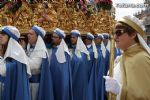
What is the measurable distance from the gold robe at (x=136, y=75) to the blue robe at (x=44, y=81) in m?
3.14

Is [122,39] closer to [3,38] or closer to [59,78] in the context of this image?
[3,38]

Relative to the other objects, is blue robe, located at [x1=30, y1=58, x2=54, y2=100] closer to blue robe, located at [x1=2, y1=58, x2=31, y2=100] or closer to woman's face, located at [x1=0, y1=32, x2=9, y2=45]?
blue robe, located at [x1=2, y1=58, x2=31, y2=100]

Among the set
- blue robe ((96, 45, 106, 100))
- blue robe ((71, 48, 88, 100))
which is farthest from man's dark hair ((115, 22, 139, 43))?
blue robe ((96, 45, 106, 100))

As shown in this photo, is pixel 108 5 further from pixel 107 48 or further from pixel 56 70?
pixel 56 70

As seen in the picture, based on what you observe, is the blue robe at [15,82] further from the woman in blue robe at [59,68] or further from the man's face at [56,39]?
the man's face at [56,39]

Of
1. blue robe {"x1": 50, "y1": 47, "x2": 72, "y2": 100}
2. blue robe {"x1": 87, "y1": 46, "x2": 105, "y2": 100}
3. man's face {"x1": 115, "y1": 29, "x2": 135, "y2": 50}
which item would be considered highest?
man's face {"x1": 115, "y1": 29, "x2": 135, "y2": 50}

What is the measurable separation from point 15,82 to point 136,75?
99.5 inches

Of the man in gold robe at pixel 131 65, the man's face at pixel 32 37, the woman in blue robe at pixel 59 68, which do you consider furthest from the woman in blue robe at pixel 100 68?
the man in gold robe at pixel 131 65

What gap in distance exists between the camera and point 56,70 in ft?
24.6

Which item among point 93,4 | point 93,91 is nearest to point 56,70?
point 93,91

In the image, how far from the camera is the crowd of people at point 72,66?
3719 millimetres

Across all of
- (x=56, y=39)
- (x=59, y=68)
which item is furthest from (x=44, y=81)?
(x=56, y=39)

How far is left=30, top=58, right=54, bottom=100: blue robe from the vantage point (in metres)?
6.81

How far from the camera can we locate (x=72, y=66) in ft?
28.0
